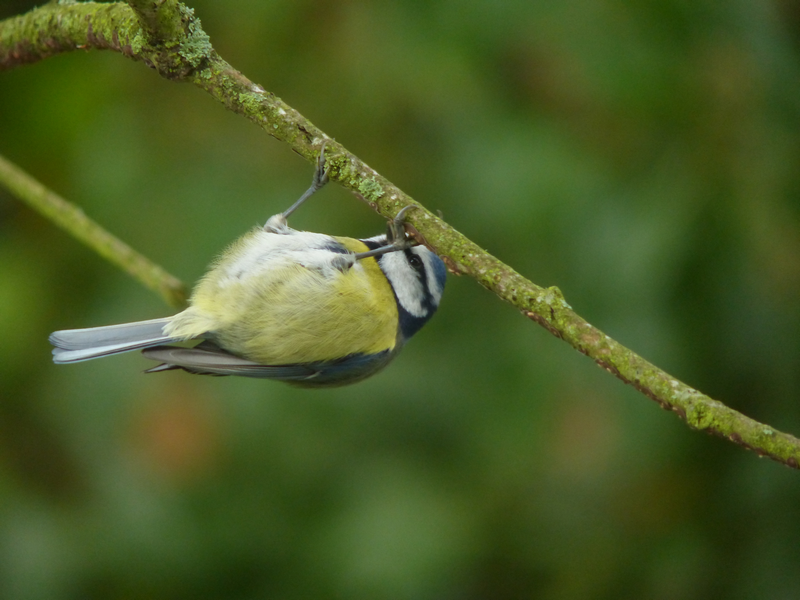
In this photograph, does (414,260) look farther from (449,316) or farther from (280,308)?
Answer: (449,316)

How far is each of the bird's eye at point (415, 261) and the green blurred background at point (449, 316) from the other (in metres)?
0.42

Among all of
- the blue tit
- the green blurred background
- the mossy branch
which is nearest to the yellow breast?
the blue tit

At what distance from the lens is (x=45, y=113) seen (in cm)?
267

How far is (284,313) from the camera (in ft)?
6.30

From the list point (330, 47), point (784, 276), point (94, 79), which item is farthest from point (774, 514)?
point (94, 79)

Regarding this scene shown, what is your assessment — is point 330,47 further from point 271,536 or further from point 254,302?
point 271,536

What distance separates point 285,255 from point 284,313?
0.52ft

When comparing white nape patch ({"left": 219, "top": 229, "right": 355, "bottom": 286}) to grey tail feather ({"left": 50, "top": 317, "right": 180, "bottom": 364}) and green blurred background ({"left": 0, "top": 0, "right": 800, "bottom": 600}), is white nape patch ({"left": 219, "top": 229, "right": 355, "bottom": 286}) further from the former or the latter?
green blurred background ({"left": 0, "top": 0, "right": 800, "bottom": 600})

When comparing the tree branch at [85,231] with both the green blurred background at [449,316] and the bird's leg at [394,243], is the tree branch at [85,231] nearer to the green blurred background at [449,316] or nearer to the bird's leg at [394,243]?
the bird's leg at [394,243]

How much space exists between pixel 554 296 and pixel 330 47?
1747 millimetres

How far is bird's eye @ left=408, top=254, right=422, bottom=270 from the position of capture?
208 cm

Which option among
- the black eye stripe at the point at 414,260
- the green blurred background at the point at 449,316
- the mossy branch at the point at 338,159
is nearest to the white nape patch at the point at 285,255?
the black eye stripe at the point at 414,260

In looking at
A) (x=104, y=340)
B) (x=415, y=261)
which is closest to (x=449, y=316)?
(x=415, y=261)

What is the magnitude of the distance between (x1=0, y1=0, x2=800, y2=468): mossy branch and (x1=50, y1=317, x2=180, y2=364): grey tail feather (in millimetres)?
653
